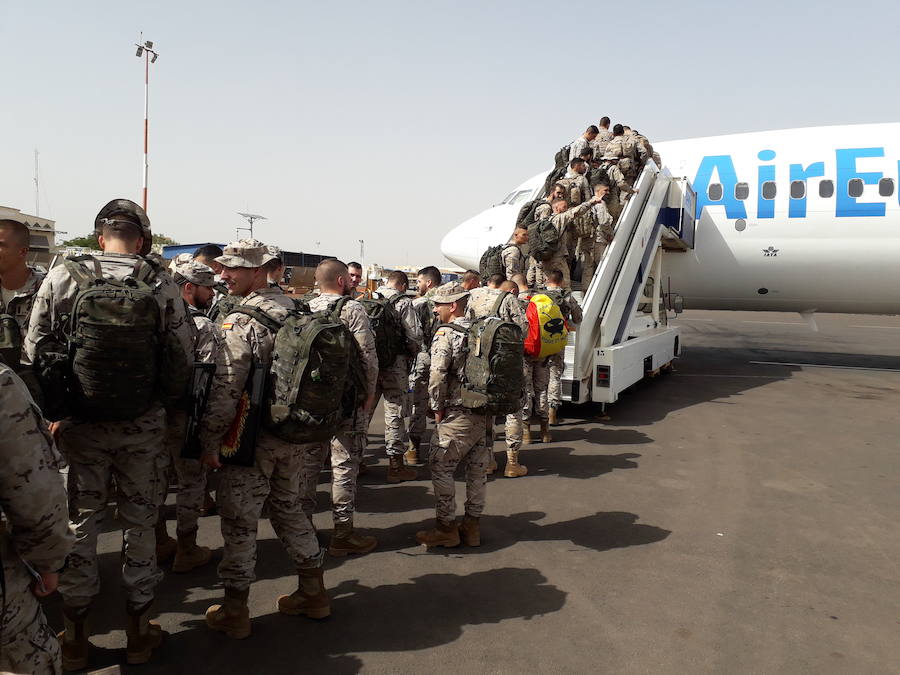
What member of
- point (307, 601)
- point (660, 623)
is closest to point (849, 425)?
point (660, 623)

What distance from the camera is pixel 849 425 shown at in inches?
301

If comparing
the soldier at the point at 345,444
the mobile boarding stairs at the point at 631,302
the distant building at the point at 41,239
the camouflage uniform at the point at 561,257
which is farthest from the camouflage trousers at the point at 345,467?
the distant building at the point at 41,239

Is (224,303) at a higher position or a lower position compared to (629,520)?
higher

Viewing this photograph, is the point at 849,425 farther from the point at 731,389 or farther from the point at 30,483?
the point at 30,483

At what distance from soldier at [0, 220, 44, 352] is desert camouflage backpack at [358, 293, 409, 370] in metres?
2.47

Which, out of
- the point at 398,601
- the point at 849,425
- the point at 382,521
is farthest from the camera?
the point at 849,425

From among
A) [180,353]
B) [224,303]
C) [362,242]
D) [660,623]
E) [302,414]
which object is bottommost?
[660,623]

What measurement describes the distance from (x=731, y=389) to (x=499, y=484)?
6418mm

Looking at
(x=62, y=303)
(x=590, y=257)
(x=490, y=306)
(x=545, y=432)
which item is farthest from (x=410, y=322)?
(x=590, y=257)

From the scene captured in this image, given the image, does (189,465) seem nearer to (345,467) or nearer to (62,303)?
(345,467)

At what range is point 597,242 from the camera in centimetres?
852

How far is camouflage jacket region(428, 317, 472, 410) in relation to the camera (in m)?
4.08

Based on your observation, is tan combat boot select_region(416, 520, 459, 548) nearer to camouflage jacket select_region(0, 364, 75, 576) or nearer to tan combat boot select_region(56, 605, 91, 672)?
tan combat boot select_region(56, 605, 91, 672)

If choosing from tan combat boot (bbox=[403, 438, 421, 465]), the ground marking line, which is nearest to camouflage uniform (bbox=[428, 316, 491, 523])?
tan combat boot (bbox=[403, 438, 421, 465])
